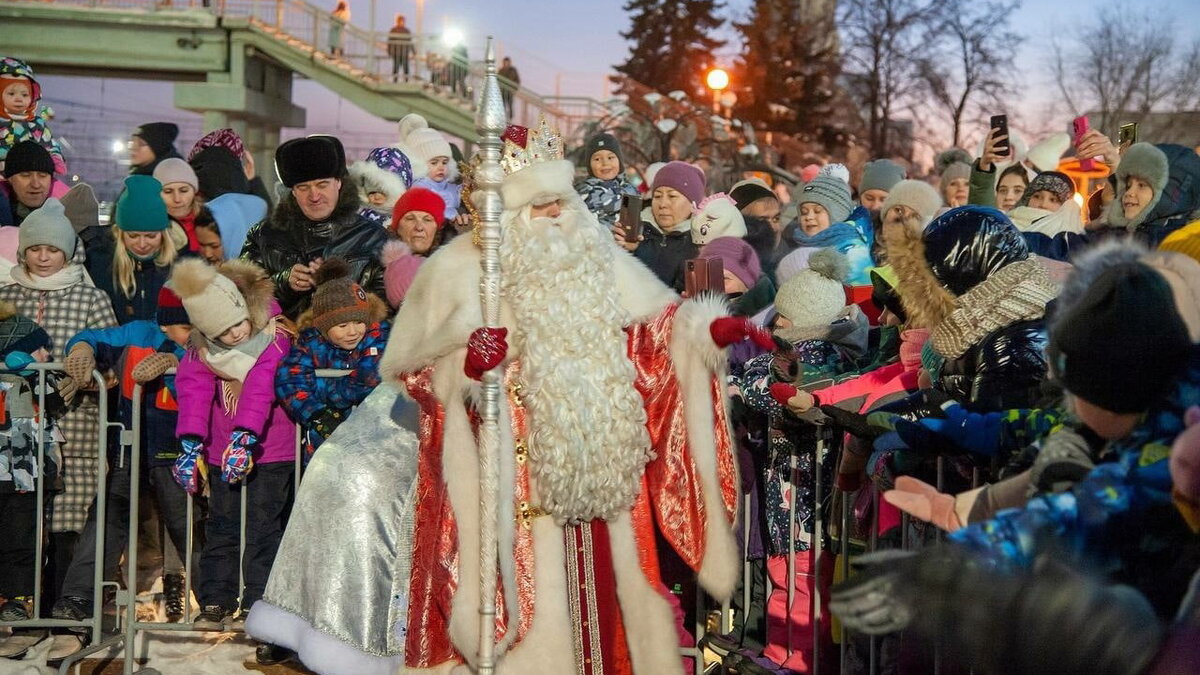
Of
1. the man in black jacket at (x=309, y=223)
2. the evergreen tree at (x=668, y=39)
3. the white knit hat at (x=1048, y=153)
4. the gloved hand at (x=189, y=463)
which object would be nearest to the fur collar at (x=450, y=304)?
the gloved hand at (x=189, y=463)

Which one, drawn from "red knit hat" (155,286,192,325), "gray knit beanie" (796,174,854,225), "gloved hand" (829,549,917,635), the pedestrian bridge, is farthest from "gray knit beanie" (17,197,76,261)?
the pedestrian bridge

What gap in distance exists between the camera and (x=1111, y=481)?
2.59 m

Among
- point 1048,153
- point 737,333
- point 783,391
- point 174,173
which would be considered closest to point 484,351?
point 737,333

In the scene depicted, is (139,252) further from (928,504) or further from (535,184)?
(928,504)

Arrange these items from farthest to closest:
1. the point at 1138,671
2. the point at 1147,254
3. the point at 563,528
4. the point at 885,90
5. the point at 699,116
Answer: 1. the point at 885,90
2. the point at 699,116
3. the point at 563,528
4. the point at 1147,254
5. the point at 1138,671

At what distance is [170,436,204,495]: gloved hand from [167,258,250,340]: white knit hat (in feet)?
1.71

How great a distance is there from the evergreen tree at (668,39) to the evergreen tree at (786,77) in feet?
16.3

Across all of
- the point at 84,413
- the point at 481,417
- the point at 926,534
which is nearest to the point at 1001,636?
the point at 926,534

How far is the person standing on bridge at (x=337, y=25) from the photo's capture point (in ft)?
100

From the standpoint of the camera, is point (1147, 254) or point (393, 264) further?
point (393, 264)

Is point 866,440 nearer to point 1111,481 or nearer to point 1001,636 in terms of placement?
point 1111,481

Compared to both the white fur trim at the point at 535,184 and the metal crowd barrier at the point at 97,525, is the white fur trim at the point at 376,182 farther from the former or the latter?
the white fur trim at the point at 535,184

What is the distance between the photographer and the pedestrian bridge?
1182 inches

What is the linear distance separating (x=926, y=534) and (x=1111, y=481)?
1.84 m
